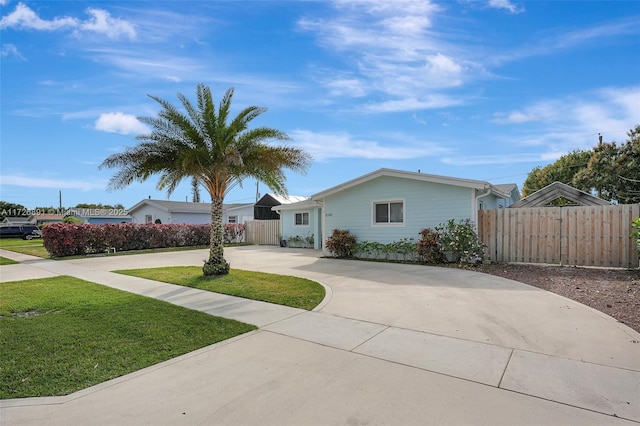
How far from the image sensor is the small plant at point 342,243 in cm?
1437

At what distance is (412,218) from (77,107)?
41.8ft

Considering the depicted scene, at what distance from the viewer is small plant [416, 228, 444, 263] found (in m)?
11.9

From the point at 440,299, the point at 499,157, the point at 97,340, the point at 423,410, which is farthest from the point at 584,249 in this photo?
the point at 499,157

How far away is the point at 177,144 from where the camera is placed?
31.9ft

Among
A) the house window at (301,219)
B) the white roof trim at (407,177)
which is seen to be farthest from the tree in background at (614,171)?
the house window at (301,219)

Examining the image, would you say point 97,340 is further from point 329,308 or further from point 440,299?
A: point 440,299

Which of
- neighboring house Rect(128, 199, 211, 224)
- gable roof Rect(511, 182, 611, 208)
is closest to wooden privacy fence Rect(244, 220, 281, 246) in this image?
neighboring house Rect(128, 199, 211, 224)

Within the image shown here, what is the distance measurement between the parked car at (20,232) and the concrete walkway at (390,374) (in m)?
39.8

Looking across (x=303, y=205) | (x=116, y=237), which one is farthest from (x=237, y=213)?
(x=116, y=237)

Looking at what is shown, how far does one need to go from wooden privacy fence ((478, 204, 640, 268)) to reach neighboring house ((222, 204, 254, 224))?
74.2 ft

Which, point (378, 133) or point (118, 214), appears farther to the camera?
point (118, 214)

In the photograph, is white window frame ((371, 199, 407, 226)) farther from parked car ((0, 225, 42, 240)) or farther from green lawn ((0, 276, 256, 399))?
parked car ((0, 225, 42, 240))

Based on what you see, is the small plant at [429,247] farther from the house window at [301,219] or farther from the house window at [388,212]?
the house window at [301,219]

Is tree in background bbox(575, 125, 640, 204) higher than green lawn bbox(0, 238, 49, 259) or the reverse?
higher
